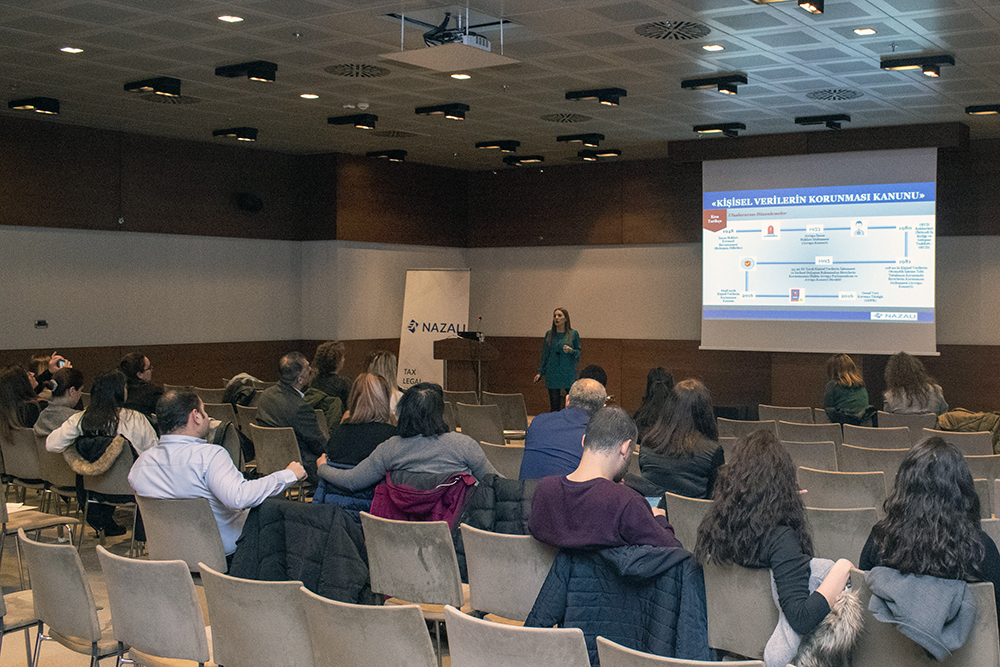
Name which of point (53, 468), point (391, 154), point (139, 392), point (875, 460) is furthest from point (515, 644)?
point (391, 154)

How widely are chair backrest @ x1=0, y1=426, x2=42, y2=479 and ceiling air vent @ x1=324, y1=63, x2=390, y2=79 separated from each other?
410cm

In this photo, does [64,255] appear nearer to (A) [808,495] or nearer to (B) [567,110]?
(B) [567,110]

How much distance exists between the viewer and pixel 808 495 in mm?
5531

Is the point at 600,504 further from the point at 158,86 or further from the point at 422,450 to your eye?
the point at 158,86

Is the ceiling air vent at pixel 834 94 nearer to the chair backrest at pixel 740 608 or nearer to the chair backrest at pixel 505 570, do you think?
→ the chair backrest at pixel 505 570

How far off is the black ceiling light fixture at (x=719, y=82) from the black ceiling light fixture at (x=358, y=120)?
12.0 feet

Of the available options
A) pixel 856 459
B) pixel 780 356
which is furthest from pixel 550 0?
pixel 780 356

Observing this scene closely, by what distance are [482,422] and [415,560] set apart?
4414 mm

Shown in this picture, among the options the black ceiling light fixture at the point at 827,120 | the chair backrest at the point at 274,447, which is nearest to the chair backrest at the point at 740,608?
the chair backrest at the point at 274,447

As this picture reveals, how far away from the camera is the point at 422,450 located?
15.0 ft

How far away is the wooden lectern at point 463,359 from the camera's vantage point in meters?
14.2

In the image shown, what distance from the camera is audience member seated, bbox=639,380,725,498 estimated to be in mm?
5102

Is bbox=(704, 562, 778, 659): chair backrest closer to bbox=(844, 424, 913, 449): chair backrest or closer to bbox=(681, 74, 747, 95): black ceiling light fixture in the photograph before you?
bbox=(844, 424, 913, 449): chair backrest

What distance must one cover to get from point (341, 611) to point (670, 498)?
2.20m
